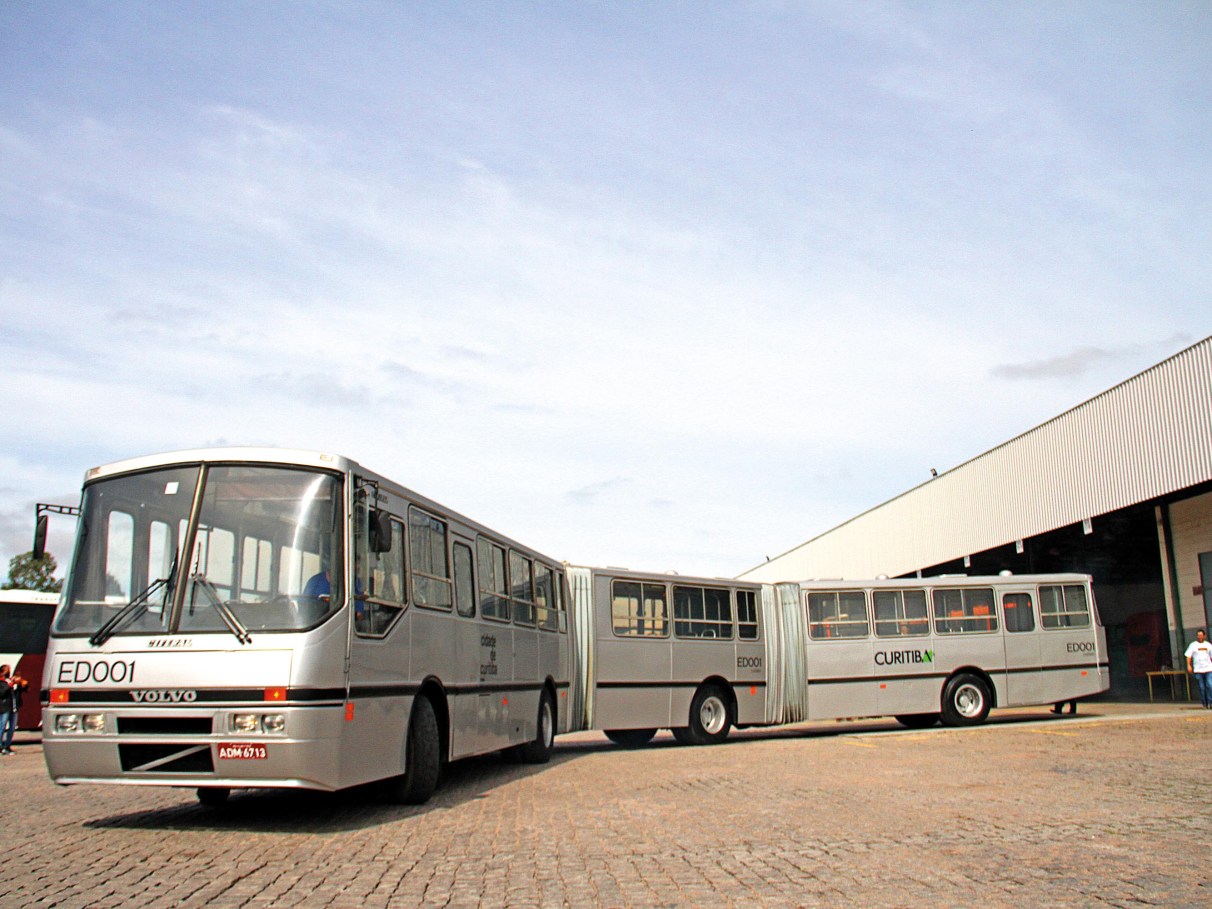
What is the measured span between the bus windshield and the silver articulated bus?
0.04ft

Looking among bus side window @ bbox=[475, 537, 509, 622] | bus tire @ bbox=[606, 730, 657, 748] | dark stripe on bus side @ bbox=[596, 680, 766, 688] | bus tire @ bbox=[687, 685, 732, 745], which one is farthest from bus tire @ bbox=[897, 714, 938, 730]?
bus side window @ bbox=[475, 537, 509, 622]

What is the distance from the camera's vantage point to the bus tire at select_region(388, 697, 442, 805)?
10.2m

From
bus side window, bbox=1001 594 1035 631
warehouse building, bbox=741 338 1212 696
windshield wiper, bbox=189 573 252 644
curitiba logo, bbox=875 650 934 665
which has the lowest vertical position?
curitiba logo, bbox=875 650 934 665

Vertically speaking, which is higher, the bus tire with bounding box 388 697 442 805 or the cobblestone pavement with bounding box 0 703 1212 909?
the bus tire with bounding box 388 697 442 805

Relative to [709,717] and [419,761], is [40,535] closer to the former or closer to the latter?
[419,761]

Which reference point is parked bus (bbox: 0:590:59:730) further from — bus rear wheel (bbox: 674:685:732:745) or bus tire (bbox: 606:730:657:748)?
bus rear wheel (bbox: 674:685:732:745)

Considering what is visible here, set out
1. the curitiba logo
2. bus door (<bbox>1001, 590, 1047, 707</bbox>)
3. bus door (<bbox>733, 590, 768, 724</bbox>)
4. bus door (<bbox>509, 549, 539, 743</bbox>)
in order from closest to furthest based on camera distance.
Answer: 1. bus door (<bbox>509, 549, 539, 743</bbox>)
2. bus door (<bbox>733, 590, 768, 724</bbox>)
3. the curitiba logo
4. bus door (<bbox>1001, 590, 1047, 707</bbox>)

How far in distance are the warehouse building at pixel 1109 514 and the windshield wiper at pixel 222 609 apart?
19623 millimetres

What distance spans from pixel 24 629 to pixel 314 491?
55.3ft

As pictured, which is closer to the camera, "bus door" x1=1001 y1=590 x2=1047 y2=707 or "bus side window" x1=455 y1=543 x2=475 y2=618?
"bus side window" x1=455 y1=543 x2=475 y2=618

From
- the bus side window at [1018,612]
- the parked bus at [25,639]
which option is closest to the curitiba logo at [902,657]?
the bus side window at [1018,612]

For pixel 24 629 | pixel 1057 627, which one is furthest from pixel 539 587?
pixel 24 629

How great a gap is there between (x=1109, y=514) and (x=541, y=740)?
16.7 meters

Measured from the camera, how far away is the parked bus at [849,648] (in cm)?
1916
